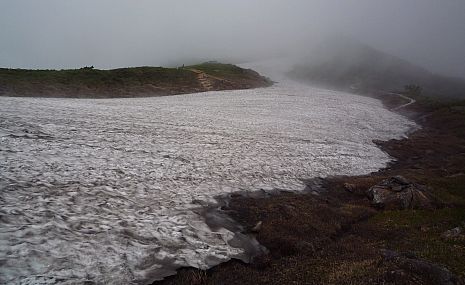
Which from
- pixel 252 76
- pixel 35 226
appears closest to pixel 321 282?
pixel 35 226

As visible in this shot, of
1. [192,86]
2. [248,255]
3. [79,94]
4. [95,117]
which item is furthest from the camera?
[192,86]

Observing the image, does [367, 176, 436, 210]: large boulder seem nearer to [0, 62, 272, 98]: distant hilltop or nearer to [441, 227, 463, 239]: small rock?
[441, 227, 463, 239]: small rock

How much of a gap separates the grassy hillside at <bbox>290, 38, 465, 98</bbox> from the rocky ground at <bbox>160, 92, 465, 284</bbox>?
99966 mm

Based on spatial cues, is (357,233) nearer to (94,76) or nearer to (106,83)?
(106,83)

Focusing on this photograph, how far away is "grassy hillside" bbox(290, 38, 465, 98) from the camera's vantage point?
126375 millimetres

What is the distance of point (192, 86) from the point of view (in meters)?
69.4

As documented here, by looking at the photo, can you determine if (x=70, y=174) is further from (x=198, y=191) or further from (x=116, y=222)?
(x=198, y=191)

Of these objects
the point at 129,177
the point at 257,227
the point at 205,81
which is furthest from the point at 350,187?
the point at 205,81

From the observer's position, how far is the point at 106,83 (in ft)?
188

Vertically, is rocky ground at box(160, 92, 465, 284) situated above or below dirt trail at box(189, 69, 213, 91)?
below

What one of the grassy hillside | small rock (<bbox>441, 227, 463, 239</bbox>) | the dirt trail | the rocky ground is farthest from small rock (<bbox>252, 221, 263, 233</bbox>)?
the grassy hillside

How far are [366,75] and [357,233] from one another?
475 ft

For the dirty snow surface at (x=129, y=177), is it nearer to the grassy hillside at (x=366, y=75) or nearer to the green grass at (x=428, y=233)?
the green grass at (x=428, y=233)

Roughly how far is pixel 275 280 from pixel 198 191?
734cm
